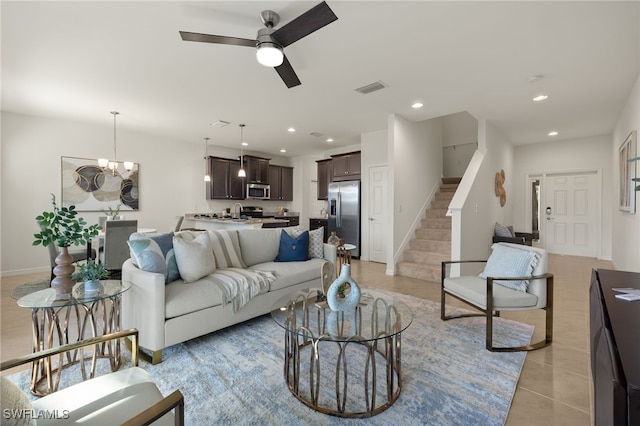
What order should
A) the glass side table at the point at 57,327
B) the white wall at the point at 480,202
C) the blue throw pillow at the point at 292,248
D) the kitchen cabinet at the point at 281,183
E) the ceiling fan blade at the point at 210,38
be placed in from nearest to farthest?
the glass side table at the point at 57,327 < the ceiling fan blade at the point at 210,38 < the blue throw pillow at the point at 292,248 < the white wall at the point at 480,202 < the kitchen cabinet at the point at 281,183

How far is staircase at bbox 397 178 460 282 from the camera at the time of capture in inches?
181

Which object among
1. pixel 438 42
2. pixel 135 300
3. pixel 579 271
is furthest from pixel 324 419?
pixel 579 271

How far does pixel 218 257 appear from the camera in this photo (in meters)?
2.97

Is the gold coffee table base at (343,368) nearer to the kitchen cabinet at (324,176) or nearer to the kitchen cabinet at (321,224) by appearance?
the kitchen cabinet at (321,224)

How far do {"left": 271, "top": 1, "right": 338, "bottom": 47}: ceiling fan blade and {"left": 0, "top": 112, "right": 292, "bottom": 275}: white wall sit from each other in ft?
13.7

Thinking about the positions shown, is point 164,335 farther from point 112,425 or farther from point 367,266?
point 367,266

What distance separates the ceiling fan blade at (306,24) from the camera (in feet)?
5.90

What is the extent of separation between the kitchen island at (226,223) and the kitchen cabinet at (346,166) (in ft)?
5.97

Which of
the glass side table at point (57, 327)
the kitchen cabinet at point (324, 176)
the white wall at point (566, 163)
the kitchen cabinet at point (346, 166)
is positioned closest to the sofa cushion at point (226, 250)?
the glass side table at point (57, 327)

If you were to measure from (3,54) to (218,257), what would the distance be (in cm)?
294

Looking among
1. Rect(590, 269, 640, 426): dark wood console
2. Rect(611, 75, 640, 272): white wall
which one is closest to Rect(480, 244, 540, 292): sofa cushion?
Rect(590, 269, 640, 426): dark wood console

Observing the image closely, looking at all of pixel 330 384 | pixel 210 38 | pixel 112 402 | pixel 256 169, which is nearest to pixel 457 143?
pixel 256 169

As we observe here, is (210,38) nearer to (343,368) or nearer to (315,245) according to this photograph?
(315,245)

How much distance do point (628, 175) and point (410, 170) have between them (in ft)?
9.34
